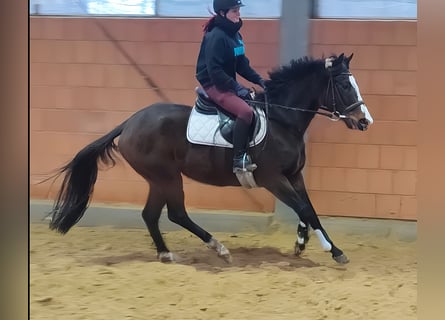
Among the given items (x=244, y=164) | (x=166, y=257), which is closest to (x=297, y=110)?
(x=244, y=164)

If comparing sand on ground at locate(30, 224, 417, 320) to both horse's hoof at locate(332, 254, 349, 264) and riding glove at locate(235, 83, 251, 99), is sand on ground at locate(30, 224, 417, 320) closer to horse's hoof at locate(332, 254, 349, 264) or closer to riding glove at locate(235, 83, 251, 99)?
horse's hoof at locate(332, 254, 349, 264)

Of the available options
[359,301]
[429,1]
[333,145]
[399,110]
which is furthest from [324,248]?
[429,1]

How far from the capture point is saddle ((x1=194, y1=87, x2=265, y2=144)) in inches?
58.9

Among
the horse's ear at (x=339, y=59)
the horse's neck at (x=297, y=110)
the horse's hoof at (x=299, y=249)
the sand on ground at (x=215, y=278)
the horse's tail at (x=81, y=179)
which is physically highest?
the horse's ear at (x=339, y=59)

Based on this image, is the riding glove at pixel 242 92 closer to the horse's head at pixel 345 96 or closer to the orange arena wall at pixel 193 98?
the orange arena wall at pixel 193 98

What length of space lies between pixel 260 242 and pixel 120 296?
39cm

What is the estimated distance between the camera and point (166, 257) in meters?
1.55

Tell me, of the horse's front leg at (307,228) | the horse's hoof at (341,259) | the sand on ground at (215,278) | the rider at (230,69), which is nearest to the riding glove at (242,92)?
the rider at (230,69)

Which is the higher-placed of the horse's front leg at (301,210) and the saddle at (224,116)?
the saddle at (224,116)

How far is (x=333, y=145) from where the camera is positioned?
58.5 inches

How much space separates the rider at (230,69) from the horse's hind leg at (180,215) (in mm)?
167

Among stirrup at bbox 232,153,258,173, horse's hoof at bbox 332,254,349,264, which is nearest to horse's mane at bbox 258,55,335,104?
stirrup at bbox 232,153,258,173

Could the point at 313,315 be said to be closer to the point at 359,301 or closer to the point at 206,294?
the point at 359,301

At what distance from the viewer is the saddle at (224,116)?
1495 mm
